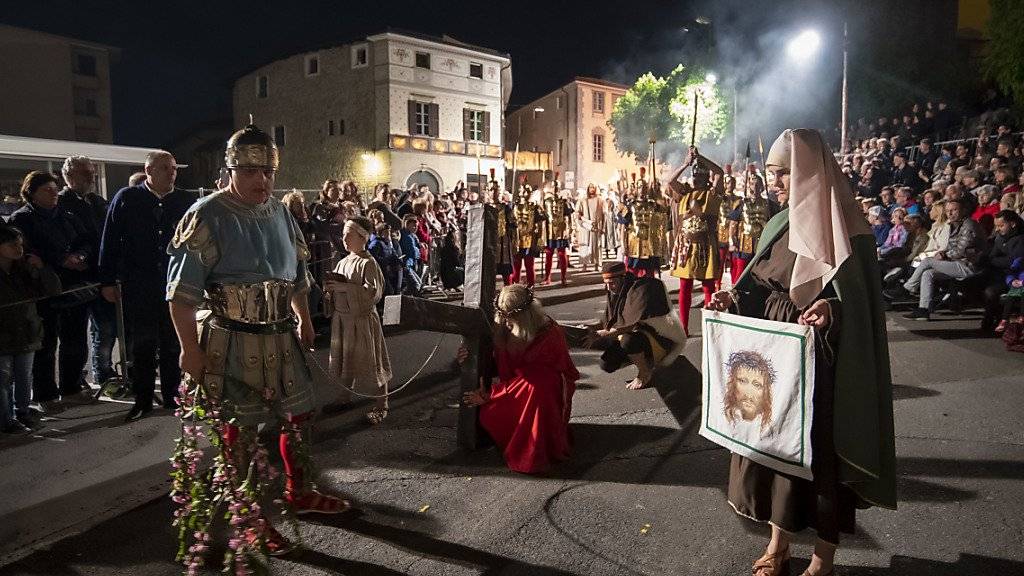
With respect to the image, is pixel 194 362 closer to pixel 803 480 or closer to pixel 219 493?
pixel 219 493

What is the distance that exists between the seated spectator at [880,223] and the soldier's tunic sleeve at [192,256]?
12330mm

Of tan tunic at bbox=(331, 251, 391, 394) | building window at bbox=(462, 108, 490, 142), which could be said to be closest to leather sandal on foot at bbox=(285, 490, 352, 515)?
tan tunic at bbox=(331, 251, 391, 394)

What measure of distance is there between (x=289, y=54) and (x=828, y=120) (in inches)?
1106

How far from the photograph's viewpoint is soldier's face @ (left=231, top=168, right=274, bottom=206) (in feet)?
11.3

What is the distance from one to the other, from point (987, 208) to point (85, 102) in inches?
1783

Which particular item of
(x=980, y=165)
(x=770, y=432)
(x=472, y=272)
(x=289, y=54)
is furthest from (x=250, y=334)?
(x=289, y=54)

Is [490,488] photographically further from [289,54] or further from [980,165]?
[289,54]

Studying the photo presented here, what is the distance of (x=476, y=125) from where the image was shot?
3828cm

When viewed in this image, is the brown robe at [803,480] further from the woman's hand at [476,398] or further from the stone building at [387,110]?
the stone building at [387,110]

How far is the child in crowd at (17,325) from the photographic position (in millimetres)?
5484

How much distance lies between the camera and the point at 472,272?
517cm

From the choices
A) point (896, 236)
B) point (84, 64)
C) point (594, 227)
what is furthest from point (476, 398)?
point (84, 64)

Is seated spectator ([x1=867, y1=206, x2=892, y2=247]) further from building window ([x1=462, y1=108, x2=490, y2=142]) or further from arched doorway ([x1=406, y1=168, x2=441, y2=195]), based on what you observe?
building window ([x1=462, y1=108, x2=490, y2=142])

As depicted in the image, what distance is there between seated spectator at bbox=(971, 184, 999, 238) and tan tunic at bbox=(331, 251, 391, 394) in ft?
31.7
